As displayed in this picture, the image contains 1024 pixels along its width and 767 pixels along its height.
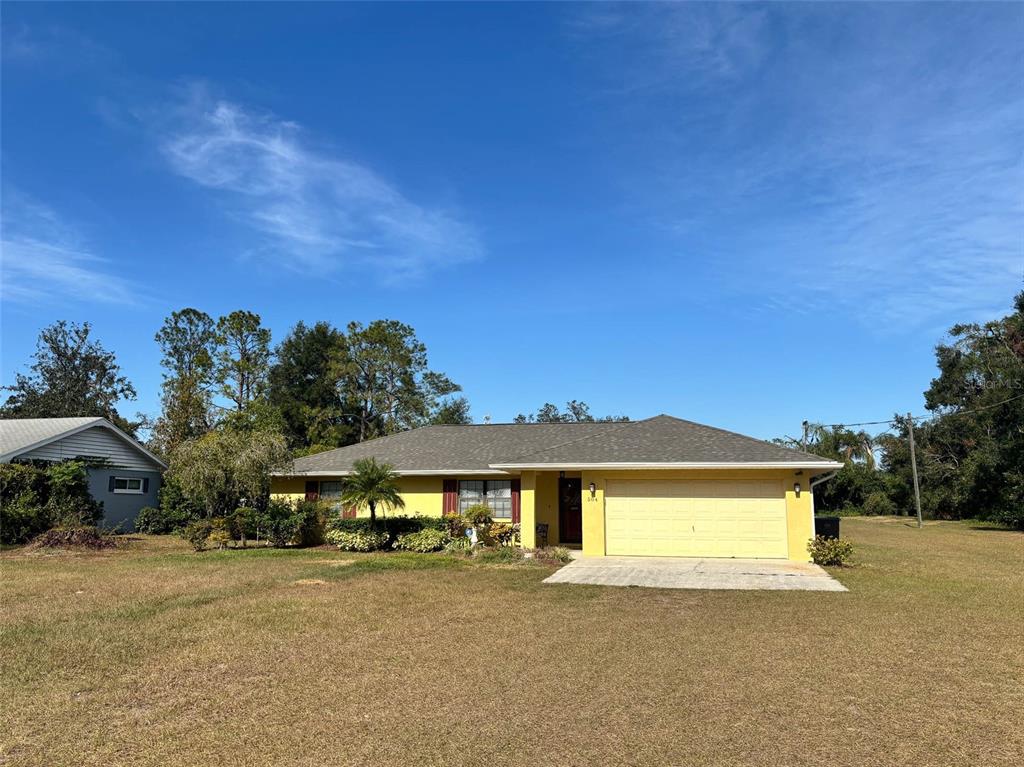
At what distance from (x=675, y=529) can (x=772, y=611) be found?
6.91 m

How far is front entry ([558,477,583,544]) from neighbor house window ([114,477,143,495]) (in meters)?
17.1

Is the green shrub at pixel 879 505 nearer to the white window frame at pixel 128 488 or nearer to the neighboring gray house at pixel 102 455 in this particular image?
the neighboring gray house at pixel 102 455

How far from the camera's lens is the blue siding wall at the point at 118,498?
79.7 feet

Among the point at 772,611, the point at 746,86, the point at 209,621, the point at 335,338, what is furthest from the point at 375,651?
the point at 335,338

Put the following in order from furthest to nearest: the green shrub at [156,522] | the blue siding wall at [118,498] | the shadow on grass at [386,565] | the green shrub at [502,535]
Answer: the green shrub at [156,522] → the blue siding wall at [118,498] → the green shrub at [502,535] → the shadow on grass at [386,565]

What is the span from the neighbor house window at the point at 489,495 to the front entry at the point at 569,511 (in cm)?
164

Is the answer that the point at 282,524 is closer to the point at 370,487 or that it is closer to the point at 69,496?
the point at 370,487

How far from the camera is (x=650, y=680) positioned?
22.0 ft

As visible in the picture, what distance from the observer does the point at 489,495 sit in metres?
19.9

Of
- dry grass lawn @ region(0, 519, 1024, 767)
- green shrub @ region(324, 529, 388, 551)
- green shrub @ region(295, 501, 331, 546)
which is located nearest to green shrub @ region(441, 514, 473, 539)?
green shrub @ region(324, 529, 388, 551)

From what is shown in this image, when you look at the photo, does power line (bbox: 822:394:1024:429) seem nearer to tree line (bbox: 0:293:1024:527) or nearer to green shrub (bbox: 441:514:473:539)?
tree line (bbox: 0:293:1024:527)

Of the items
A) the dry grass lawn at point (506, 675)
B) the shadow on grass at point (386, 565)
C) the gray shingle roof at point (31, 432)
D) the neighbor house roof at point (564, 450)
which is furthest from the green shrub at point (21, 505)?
the shadow on grass at point (386, 565)

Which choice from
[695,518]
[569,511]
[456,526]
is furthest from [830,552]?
[456,526]

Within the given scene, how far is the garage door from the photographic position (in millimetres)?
Answer: 16484
